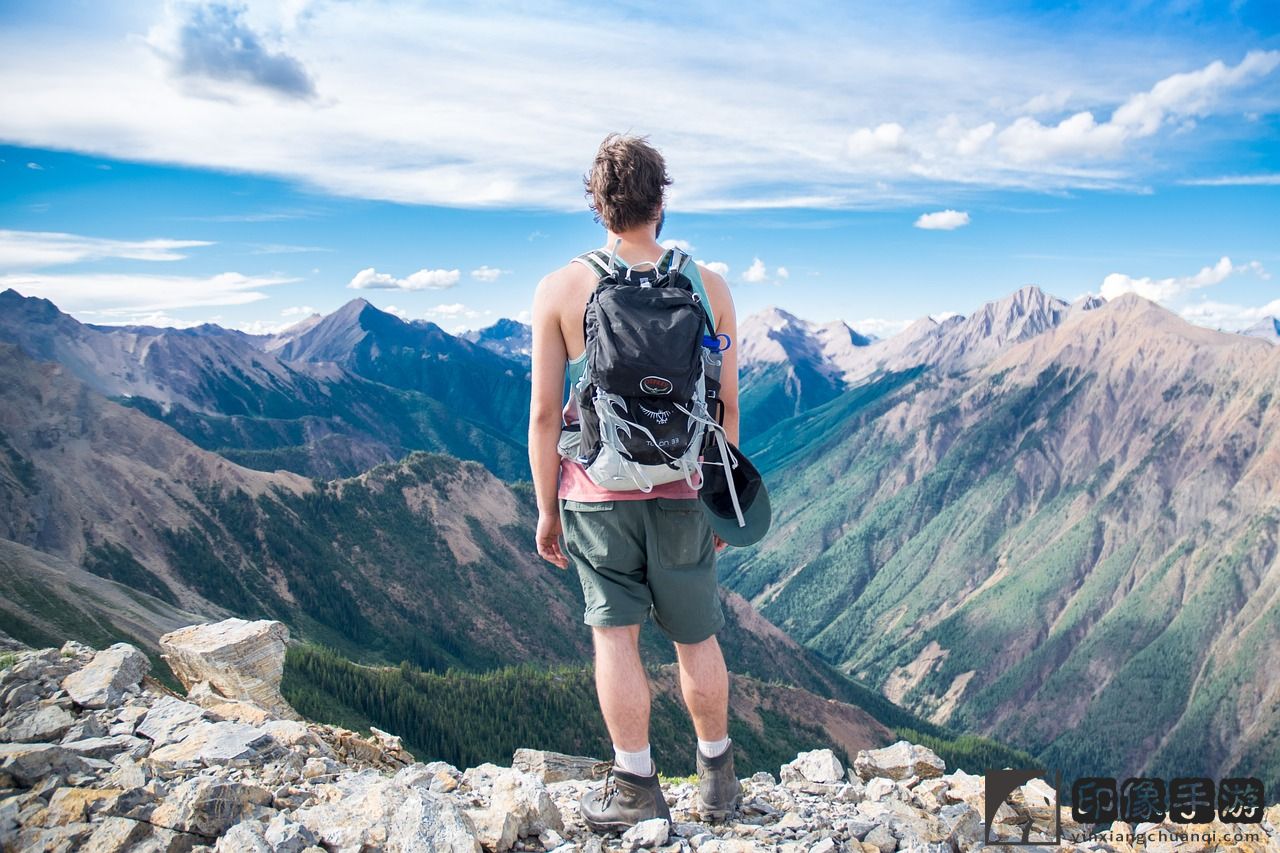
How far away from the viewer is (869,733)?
101500mm

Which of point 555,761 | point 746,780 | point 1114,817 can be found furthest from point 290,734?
point 1114,817

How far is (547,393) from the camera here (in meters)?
7.50

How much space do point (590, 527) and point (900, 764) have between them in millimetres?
7046

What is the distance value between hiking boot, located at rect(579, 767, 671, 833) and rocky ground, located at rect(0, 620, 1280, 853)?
138 millimetres

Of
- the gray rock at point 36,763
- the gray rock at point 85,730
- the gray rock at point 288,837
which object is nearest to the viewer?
the gray rock at point 288,837

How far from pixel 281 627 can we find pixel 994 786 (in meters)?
12.7

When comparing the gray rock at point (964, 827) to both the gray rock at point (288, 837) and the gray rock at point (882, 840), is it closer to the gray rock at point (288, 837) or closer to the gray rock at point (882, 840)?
the gray rock at point (882, 840)

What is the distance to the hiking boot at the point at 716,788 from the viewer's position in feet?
26.4

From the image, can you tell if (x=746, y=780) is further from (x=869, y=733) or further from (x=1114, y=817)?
(x=869, y=733)

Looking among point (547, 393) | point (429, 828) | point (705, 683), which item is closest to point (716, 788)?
point (705, 683)

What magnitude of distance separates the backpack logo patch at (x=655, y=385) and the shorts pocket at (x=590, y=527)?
1.15 meters

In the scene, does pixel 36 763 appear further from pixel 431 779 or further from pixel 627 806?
pixel 627 806

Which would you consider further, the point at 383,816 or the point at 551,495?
the point at 551,495

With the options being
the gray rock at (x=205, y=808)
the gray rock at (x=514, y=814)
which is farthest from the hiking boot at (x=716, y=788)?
the gray rock at (x=205, y=808)
